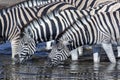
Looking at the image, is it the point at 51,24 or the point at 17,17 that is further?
the point at 17,17

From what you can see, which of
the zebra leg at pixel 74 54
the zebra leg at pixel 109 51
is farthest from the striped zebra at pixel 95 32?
the zebra leg at pixel 74 54

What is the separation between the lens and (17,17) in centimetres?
1800

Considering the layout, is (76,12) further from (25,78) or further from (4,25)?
(25,78)

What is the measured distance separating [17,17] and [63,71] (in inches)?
155

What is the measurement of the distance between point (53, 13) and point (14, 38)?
1514 millimetres

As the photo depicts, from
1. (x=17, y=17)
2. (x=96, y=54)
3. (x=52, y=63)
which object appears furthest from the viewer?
(x=17, y=17)

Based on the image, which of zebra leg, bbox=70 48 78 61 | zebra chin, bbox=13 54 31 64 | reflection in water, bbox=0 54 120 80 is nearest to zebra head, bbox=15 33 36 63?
zebra chin, bbox=13 54 31 64

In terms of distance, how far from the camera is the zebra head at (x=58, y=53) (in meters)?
15.3

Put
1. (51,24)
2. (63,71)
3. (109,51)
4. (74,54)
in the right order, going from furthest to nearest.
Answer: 1. (51,24)
2. (74,54)
3. (109,51)
4. (63,71)

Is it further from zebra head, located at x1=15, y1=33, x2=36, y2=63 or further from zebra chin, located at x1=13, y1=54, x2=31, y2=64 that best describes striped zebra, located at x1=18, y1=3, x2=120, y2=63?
zebra chin, located at x1=13, y1=54, x2=31, y2=64

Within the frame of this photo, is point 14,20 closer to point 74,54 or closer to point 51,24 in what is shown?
point 51,24

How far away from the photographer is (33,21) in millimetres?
17062

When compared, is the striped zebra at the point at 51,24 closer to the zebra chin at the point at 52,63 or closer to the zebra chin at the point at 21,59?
the zebra chin at the point at 21,59

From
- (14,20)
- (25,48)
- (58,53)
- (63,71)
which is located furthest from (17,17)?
(63,71)
